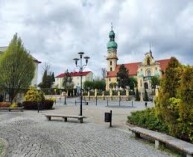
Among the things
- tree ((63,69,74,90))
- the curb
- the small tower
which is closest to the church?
the small tower

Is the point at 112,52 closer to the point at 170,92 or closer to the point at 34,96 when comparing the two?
the point at 34,96

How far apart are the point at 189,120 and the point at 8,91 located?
1193 inches

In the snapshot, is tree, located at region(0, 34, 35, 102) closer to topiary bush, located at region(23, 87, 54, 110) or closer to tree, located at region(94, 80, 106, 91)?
topiary bush, located at region(23, 87, 54, 110)

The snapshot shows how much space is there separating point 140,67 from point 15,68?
7111cm

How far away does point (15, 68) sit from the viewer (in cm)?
3662

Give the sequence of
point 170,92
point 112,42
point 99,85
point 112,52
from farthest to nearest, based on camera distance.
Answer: point 112,52 → point 112,42 → point 99,85 → point 170,92

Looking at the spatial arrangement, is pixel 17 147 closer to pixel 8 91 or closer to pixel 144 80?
pixel 8 91

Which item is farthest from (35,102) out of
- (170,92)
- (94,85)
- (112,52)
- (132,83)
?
(112,52)

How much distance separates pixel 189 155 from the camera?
7953 mm

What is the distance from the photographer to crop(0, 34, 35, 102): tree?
119 feet

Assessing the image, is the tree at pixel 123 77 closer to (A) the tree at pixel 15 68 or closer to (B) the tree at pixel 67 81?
(B) the tree at pixel 67 81

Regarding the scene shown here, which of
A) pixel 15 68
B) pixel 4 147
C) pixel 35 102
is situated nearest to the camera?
pixel 4 147

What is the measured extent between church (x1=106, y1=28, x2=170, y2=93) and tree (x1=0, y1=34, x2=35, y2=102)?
178 ft

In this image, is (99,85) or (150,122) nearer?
(150,122)
